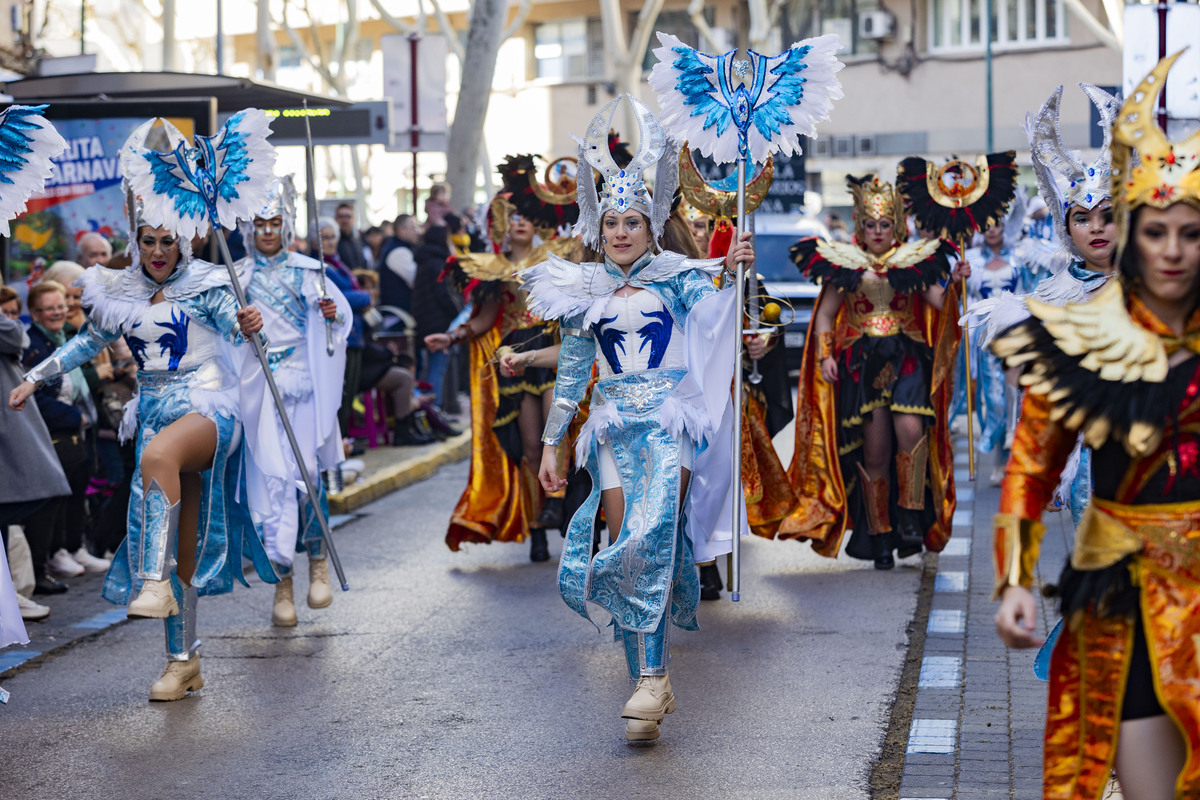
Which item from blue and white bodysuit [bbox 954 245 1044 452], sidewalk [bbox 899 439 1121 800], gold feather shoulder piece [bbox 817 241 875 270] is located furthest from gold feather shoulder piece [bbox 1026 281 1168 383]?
blue and white bodysuit [bbox 954 245 1044 452]

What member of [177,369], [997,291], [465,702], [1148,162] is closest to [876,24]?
[997,291]

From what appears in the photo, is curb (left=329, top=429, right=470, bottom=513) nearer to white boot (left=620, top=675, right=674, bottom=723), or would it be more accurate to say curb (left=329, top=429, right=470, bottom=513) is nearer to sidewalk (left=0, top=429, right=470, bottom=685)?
sidewalk (left=0, top=429, right=470, bottom=685)

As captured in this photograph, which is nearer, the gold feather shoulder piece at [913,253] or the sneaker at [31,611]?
the sneaker at [31,611]

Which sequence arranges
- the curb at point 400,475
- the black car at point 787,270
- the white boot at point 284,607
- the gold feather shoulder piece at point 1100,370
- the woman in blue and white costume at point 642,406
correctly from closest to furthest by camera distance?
1. the gold feather shoulder piece at point 1100,370
2. the woman in blue and white costume at point 642,406
3. the white boot at point 284,607
4. the curb at point 400,475
5. the black car at point 787,270

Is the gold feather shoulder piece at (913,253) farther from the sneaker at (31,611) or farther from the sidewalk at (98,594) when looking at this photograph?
the sneaker at (31,611)

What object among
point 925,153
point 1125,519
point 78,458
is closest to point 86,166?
point 78,458

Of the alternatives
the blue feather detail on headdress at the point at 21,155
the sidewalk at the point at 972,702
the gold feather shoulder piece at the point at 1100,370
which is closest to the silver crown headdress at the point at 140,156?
the blue feather detail on headdress at the point at 21,155

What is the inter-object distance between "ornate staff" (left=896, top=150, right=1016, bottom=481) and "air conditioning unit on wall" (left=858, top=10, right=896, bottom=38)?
31.5 metres

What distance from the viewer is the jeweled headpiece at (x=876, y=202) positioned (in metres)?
8.58

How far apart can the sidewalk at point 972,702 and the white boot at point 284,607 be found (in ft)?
9.57

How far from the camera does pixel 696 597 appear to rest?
591cm

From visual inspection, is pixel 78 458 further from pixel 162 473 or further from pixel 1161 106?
pixel 1161 106

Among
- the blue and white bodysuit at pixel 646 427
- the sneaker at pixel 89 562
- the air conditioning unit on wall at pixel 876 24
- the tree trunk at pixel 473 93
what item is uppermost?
the air conditioning unit on wall at pixel 876 24

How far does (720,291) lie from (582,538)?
42.0 inches
